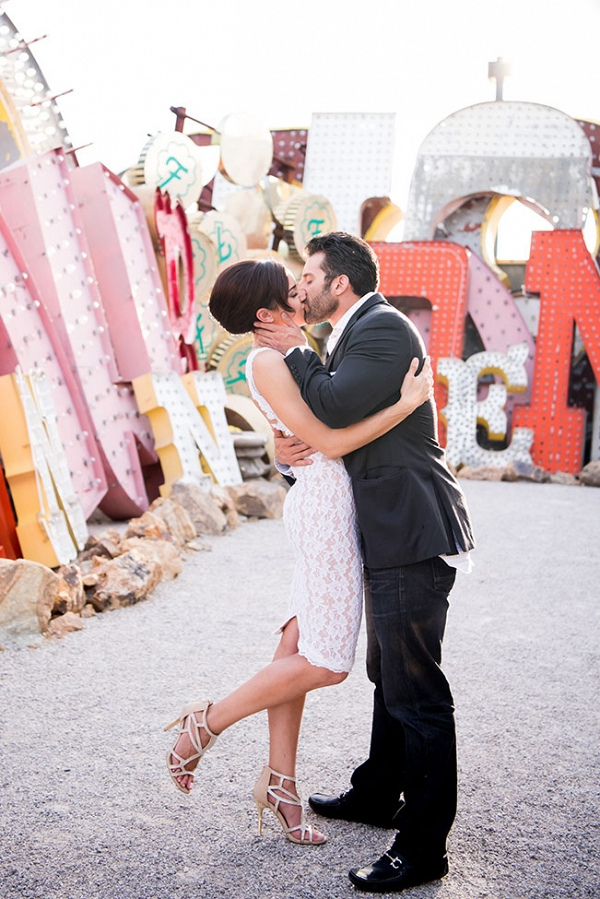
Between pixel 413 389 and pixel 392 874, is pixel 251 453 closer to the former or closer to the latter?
pixel 413 389

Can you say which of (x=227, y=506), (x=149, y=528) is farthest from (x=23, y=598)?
(x=227, y=506)

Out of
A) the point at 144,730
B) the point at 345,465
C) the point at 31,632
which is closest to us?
the point at 345,465

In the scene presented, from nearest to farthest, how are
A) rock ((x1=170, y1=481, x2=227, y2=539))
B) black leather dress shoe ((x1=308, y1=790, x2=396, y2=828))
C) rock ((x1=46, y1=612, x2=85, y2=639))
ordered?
black leather dress shoe ((x1=308, y1=790, x2=396, y2=828)) < rock ((x1=46, y1=612, x2=85, y2=639)) < rock ((x1=170, y1=481, x2=227, y2=539))

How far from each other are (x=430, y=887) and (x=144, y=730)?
123 centimetres

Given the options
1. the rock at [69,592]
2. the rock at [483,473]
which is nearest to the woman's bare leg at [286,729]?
the rock at [69,592]

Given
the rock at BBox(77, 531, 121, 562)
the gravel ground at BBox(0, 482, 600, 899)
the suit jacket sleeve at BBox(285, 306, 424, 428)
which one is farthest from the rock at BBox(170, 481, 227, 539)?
the suit jacket sleeve at BBox(285, 306, 424, 428)

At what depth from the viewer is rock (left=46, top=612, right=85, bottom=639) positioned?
13.5ft

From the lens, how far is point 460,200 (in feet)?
40.5

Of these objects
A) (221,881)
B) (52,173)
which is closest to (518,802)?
(221,881)

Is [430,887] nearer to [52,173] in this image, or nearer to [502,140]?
[52,173]

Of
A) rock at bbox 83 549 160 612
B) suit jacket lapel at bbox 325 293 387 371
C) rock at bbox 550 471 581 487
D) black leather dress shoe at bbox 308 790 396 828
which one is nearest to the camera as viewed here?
suit jacket lapel at bbox 325 293 387 371

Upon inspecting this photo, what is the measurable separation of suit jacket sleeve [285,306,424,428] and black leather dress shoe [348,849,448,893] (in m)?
1.04

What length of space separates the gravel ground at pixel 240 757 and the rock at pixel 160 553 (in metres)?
0.17

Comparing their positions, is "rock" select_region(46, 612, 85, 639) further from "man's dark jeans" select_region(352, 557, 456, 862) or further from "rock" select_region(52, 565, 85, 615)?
"man's dark jeans" select_region(352, 557, 456, 862)
